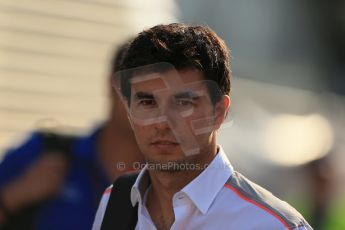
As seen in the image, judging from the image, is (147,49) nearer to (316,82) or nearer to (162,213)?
(162,213)

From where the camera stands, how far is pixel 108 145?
3.45 m

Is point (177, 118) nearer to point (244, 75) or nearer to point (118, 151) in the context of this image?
point (118, 151)

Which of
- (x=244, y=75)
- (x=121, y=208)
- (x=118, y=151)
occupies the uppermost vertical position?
(x=121, y=208)

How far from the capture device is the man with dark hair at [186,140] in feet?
7.55

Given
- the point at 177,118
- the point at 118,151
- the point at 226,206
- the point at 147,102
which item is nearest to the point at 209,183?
the point at 226,206

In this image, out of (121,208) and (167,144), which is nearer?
(167,144)

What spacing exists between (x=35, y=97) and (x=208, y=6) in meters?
2.97

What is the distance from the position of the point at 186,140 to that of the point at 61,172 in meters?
1.18

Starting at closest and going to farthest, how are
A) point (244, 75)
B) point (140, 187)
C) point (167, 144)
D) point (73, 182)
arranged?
point (167, 144)
point (140, 187)
point (73, 182)
point (244, 75)

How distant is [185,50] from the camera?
2416mm

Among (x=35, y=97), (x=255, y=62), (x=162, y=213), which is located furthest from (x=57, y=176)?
(x=255, y=62)

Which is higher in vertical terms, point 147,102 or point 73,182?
point 147,102

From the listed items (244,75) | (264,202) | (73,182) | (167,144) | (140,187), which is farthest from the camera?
(244,75)

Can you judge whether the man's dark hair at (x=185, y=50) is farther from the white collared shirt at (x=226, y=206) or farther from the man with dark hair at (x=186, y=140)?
the white collared shirt at (x=226, y=206)
